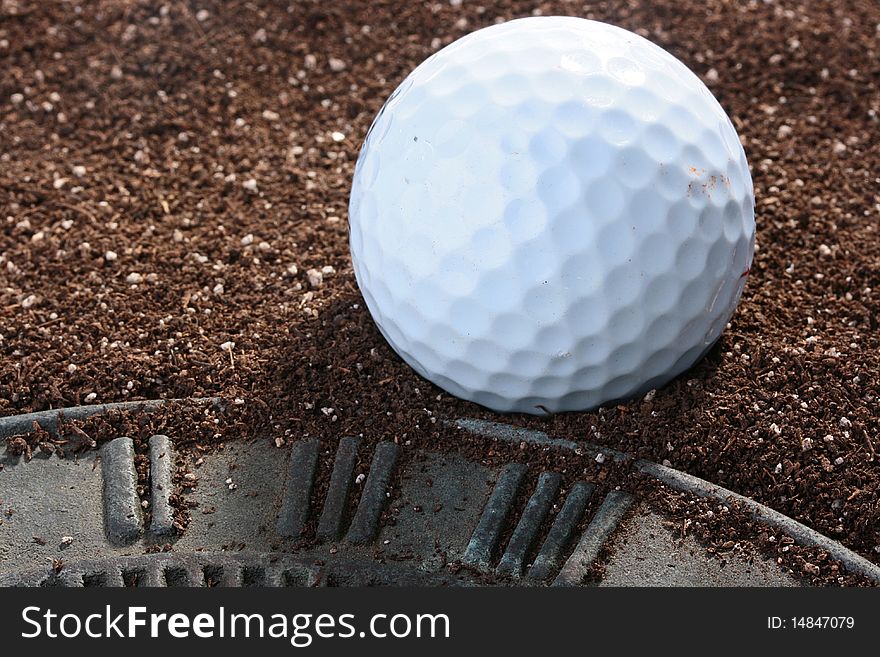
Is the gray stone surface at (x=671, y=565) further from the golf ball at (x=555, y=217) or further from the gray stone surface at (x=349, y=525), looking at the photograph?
the golf ball at (x=555, y=217)

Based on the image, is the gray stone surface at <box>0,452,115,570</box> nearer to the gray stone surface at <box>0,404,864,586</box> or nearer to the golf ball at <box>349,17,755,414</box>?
the gray stone surface at <box>0,404,864,586</box>

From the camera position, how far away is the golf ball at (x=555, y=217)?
2.27 m

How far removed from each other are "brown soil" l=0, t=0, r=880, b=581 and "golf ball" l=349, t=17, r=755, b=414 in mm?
202

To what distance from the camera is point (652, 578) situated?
2.21 m

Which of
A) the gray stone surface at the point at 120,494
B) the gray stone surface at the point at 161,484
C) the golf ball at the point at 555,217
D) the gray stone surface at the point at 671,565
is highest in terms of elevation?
the golf ball at the point at 555,217

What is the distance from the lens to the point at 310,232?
3168 millimetres

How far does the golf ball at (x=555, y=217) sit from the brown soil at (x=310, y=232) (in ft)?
0.66

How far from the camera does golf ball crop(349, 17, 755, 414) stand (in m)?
2.27

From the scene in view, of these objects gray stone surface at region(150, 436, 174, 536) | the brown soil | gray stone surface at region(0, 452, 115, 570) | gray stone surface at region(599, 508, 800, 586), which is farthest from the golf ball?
gray stone surface at region(0, 452, 115, 570)

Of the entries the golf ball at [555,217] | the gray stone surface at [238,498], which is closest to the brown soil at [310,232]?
the gray stone surface at [238,498]

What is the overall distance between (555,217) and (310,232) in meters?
1.11

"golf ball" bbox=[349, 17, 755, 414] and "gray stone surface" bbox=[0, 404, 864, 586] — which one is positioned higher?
"golf ball" bbox=[349, 17, 755, 414]

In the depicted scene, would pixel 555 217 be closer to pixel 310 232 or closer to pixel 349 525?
pixel 349 525

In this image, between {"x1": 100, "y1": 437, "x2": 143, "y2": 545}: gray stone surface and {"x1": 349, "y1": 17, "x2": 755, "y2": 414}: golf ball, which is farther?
{"x1": 100, "y1": 437, "x2": 143, "y2": 545}: gray stone surface
